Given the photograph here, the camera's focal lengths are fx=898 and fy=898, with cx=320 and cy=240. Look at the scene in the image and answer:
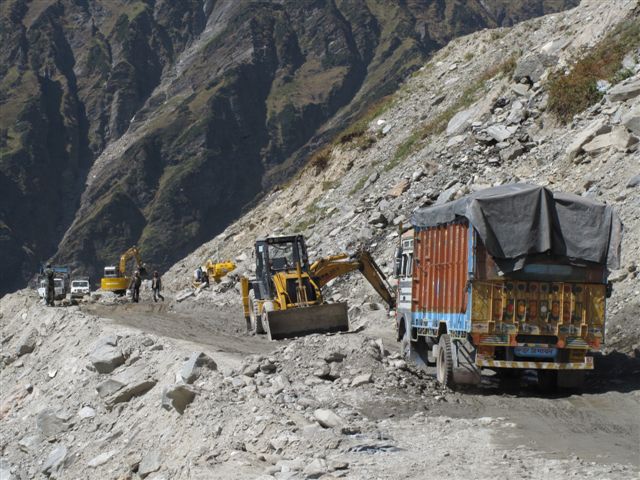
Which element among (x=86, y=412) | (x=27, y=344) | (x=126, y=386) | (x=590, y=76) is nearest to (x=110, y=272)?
(x=27, y=344)

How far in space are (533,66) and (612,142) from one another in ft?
35.1

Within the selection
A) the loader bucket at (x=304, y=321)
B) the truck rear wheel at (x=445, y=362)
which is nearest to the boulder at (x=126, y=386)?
the loader bucket at (x=304, y=321)

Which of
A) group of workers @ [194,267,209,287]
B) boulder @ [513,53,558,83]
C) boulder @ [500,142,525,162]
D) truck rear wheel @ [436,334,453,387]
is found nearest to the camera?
truck rear wheel @ [436,334,453,387]

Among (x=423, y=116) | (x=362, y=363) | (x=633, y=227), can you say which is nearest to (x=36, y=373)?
(x=362, y=363)

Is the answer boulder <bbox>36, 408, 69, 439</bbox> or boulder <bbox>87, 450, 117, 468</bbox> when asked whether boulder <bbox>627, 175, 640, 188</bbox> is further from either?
boulder <bbox>36, 408, 69, 439</bbox>

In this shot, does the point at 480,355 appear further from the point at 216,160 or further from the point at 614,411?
the point at 216,160

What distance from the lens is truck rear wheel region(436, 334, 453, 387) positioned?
48.6 ft

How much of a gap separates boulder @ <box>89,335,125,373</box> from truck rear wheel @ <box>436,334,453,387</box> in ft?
24.2

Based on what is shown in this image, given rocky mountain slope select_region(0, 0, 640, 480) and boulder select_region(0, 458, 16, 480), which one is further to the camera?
boulder select_region(0, 458, 16, 480)

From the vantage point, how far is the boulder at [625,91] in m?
26.4

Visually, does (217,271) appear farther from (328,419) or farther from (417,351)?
(328,419)

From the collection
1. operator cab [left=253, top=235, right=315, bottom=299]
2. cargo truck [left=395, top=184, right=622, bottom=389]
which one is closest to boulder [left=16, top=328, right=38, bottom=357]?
operator cab [left=253, top=235, right=315, bottom=299]

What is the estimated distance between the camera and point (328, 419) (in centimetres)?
1193

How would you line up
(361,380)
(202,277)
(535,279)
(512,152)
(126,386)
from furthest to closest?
(202,277), (512,152), (126,386), (361,380), (535,279)
